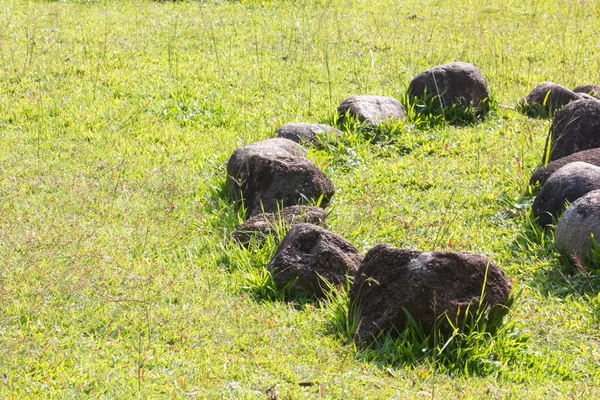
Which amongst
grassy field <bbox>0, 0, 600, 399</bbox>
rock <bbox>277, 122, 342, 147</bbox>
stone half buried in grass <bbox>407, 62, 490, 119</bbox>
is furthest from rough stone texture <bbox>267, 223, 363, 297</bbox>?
stone half buried in grass <bbox>407, 62, 490, 119</bbox>

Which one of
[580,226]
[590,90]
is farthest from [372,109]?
[580,226]

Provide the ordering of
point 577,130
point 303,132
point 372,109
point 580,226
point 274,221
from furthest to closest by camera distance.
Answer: point 372,109
point 303,132
point 577,130
point 274,221
point 580,226

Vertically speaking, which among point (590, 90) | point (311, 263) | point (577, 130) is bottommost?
point (311, 263)

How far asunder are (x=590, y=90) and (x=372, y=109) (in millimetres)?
2390

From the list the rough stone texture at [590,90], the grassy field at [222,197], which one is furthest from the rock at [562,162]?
the rough stone texture at [590,90]

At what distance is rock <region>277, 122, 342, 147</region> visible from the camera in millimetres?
8117

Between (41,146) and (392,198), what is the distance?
3.23 meters

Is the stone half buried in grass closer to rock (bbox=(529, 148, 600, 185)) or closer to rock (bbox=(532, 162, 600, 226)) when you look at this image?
rock (bbox=(529, 148, 600, 185))

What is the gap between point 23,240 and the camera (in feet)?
20.4

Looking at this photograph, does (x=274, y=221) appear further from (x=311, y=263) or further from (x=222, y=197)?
(x=222, y=197)

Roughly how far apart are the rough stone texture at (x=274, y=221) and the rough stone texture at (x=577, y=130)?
2356mm

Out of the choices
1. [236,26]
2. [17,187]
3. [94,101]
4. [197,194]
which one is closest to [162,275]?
[197,194]

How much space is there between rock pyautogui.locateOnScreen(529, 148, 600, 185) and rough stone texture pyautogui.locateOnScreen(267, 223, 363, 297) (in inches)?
83.8

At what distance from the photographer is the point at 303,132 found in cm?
818
